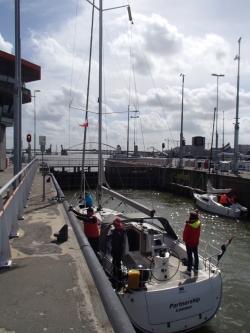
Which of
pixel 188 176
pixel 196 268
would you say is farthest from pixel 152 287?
pixel 188 176

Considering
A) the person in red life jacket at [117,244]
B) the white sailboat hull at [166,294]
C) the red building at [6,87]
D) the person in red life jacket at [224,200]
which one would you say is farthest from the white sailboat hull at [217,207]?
the red building at [6,87]

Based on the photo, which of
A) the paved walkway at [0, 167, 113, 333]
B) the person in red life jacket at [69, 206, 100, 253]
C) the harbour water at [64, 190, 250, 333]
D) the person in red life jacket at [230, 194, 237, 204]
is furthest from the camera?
the person in red life jacket at [230, 194, 237, 204]

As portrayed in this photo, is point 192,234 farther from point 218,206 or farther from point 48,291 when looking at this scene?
point 218,206

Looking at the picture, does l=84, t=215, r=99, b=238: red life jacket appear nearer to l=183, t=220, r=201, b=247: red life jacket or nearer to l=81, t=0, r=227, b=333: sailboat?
l=81, t=0, r=227, b=333: sailboat

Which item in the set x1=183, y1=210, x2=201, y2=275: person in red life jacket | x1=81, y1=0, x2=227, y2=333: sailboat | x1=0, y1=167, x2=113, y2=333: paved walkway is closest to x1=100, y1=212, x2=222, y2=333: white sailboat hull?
x1=81, y1=0, x2=227, y2=333: sailboat

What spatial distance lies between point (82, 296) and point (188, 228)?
197 inches

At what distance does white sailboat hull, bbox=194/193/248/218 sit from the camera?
22.4 metres

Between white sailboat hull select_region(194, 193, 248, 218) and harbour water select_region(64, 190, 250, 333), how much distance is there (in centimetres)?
54

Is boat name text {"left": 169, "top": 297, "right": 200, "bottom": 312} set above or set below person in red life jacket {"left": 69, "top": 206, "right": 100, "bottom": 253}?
below

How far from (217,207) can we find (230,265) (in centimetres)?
1096

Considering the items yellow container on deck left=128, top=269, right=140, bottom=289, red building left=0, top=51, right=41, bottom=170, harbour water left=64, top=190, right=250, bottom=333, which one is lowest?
harbour water left=64, top=190, right=250, bottom=333

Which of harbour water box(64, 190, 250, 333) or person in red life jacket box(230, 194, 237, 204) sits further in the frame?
person in red life jacket box(230, 194, 237, 204)

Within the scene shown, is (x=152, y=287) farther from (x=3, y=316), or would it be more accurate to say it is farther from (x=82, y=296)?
(x=3, y=316)

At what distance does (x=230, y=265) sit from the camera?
12.8m
